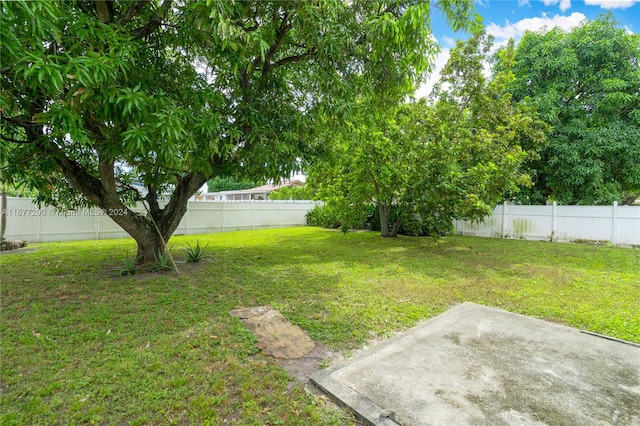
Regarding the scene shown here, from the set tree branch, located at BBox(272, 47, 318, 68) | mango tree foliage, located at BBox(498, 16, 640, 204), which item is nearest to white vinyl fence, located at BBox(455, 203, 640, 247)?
mango tree foliage, located at BBox(498, 16, 640, 204)

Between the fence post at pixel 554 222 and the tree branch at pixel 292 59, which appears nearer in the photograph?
Result: the tree branch at pixel 292 59

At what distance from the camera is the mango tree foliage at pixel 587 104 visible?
972 cm

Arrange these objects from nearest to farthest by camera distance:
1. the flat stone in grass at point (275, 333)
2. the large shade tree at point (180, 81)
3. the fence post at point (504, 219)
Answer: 1. the large shade tree at point (180, 81)
2. the flat stone in grass at point (275, 333)
3. the fence post at point (504, 219)

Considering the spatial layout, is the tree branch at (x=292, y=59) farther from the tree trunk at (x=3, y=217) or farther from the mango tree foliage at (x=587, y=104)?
the mango tree foliage at (x=587, y=104)

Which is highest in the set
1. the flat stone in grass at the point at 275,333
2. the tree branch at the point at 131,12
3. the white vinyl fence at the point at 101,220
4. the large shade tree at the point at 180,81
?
the tree branch at the point at 131,12

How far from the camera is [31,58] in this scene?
234 cm

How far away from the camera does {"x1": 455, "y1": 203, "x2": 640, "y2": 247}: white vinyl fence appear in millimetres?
8742

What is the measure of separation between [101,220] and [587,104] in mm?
16955

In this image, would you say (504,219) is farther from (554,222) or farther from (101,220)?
Answer: (101,220)

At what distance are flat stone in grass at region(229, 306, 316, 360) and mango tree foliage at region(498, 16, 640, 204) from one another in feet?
35.0

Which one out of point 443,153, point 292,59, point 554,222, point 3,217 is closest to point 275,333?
point 292,59

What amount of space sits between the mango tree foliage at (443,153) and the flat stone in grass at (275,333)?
410 centimetres

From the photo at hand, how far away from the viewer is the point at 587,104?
10445mm

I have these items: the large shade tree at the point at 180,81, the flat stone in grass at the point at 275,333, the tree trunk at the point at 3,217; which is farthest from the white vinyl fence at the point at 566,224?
the tree trunk at the point at 3,217
